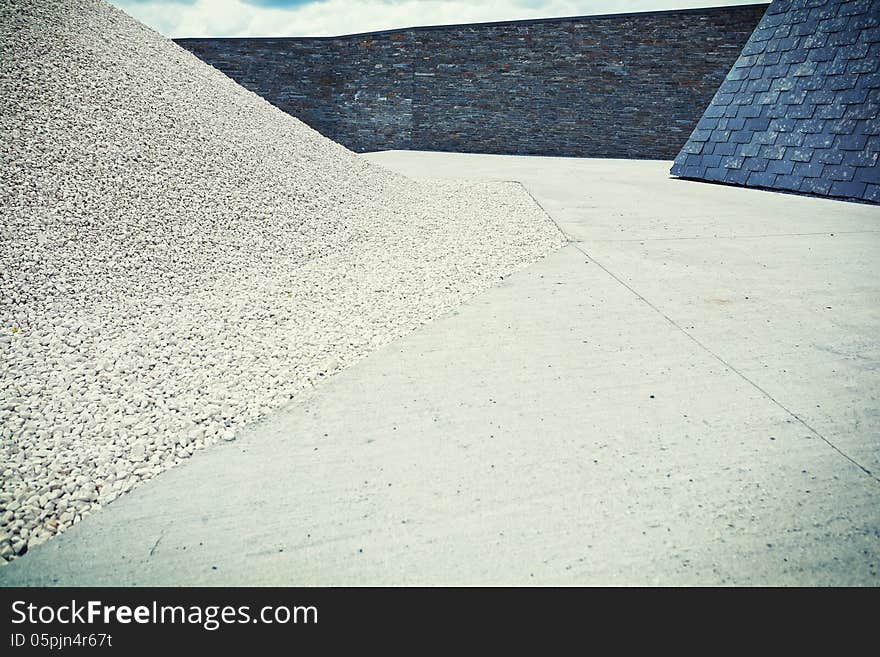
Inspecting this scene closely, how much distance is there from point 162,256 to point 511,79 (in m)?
14.0

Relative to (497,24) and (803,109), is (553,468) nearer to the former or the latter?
(803,109)

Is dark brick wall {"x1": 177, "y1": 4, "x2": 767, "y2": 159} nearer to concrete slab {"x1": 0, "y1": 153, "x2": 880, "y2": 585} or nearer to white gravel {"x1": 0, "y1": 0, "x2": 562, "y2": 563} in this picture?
white gravel {"x1": 0, "y1": 0, "x2": 562, "y2": 563}

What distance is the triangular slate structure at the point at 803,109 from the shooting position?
6.77 m

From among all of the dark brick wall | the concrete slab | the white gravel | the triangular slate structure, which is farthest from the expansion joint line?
the dark brick wall

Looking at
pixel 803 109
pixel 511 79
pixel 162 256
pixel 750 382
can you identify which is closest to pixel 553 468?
pixel 750 382

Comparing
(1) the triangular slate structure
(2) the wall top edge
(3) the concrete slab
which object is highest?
(2) the wall top edge

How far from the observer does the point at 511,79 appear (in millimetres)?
14742

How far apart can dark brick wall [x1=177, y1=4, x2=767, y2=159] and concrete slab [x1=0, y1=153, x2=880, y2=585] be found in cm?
1303

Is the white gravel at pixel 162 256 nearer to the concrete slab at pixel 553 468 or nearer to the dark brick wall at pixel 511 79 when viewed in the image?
the concrete slab at pixel 553 468

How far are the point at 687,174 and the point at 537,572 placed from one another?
378 inches

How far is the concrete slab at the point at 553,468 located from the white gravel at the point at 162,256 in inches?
10.3

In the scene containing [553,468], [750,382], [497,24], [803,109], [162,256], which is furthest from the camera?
[497,24]

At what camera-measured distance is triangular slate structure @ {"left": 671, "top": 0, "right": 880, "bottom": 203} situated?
677 cm
